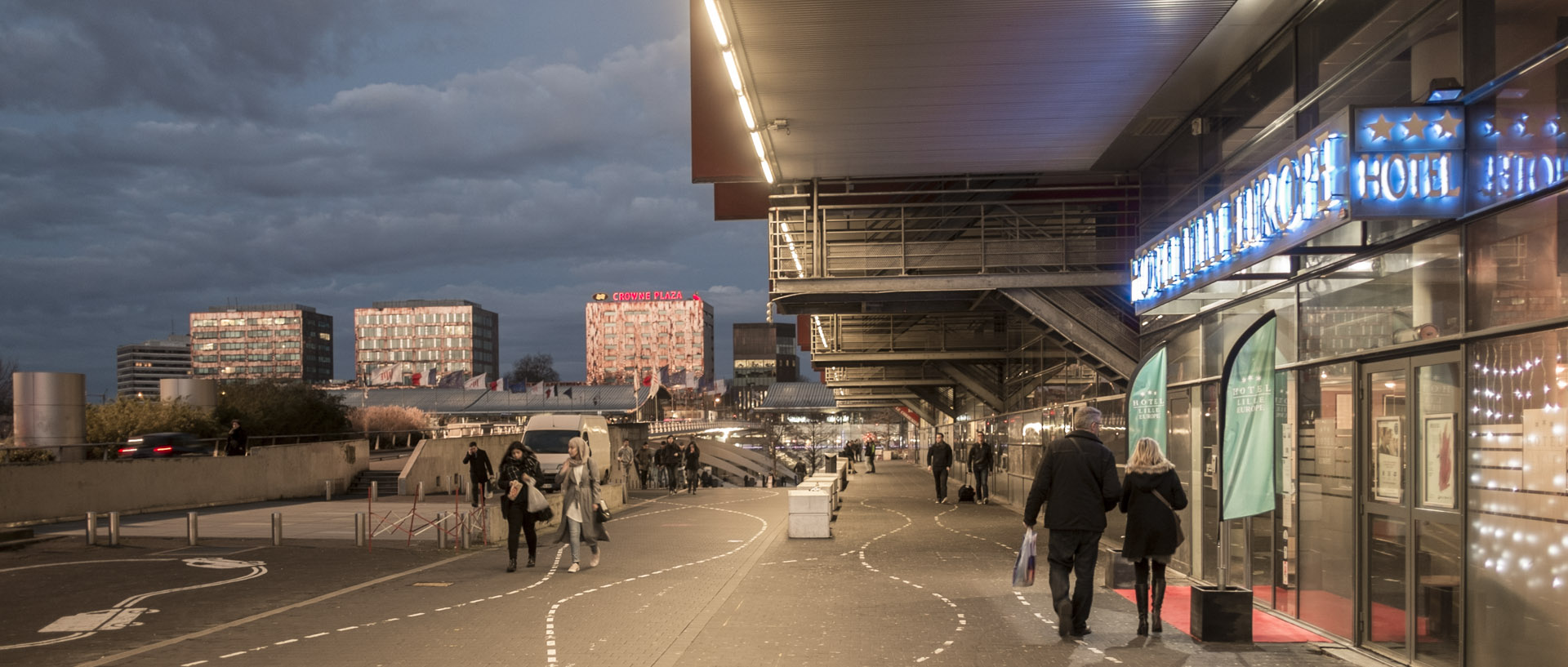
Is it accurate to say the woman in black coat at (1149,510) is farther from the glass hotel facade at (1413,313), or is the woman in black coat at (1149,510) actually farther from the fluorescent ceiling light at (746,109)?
the fluorescent ceiling light at (746,109)

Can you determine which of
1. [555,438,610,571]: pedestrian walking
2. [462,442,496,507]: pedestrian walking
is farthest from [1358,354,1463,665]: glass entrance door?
[462,442,496,507]: pedestrian walking

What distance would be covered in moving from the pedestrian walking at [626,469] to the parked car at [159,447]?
34.7 ft

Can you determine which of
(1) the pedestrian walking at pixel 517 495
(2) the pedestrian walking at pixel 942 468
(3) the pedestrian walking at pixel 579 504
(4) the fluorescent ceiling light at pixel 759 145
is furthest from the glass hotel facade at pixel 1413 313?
(2) the pedestrian walking at pixel 942 468

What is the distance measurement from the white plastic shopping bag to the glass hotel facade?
6.98 ft

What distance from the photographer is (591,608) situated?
36.7 ft

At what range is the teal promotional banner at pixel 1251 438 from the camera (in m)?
9.72

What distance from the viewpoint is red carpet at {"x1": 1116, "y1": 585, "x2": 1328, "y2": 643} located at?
30.8 feet

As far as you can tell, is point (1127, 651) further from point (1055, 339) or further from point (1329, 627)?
point (1055, 339)

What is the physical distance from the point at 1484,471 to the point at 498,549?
13.7m

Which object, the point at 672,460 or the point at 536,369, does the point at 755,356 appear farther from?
the point at 672,460

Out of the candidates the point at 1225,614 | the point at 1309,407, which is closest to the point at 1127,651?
the point at 1225,614

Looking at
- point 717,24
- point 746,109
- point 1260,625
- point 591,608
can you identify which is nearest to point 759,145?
point 746,109

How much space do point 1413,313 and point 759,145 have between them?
393 inches

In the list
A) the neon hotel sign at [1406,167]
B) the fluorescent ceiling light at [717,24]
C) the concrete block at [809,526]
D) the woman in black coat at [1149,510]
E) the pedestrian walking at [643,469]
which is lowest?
the pedestrian walking at [643,469]
